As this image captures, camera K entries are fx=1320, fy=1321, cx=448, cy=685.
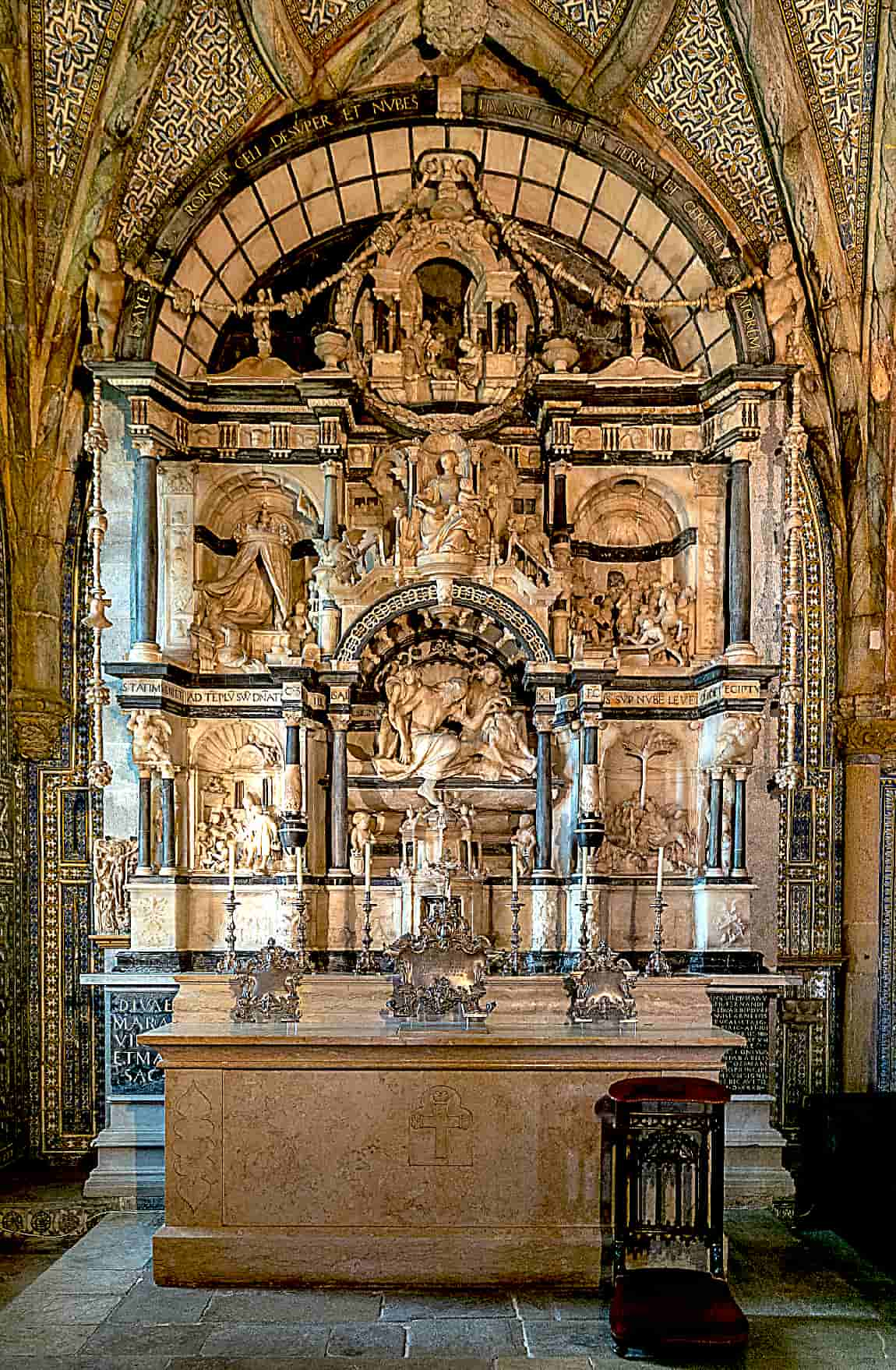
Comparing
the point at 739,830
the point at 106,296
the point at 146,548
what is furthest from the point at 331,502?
the point at 739,830

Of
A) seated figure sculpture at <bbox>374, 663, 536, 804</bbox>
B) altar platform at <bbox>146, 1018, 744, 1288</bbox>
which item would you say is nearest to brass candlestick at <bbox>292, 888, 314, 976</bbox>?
seated figure sculpture at <bbox>374, 663, 536, 804</bbox>

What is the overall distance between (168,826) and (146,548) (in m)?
1.96

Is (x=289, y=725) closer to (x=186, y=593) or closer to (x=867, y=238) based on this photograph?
(x=186, y=593)

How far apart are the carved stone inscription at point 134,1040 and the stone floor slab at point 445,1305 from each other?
2961 mm

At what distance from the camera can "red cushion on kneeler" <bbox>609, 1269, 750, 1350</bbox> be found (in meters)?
5.52

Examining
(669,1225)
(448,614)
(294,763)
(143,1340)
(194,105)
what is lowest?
(143,1340)

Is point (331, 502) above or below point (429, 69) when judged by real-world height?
below

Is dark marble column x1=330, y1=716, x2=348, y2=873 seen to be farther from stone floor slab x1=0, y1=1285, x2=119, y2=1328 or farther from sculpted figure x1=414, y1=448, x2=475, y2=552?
stone floor slab x1=0, y1=1285, x2=119, y2=1328

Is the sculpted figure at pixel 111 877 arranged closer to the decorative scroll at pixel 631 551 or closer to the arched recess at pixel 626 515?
the decorative scroll at pixel 631 551

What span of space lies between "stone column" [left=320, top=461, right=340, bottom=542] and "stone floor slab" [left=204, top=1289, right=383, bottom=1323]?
514 centimetres

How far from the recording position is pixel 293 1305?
6445mm

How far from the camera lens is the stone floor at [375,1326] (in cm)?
585

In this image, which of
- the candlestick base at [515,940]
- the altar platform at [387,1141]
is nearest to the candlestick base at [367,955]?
the candlestick base at [515,940]

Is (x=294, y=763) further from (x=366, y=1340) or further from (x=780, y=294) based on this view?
(x=780, y=294)
